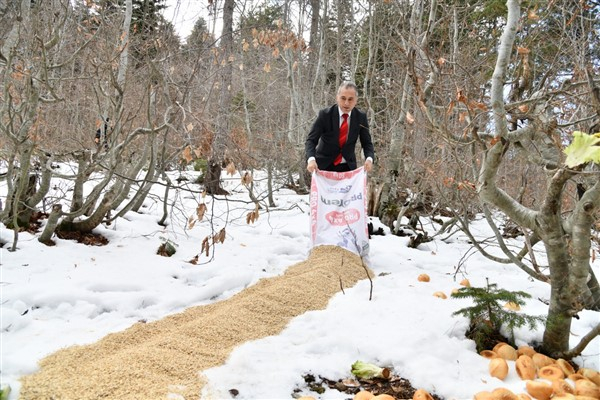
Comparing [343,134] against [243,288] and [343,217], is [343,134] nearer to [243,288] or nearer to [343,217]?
[343,217]

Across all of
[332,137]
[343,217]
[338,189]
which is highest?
[332,137]

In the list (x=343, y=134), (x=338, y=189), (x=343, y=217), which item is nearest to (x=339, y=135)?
(x=343, y=134)

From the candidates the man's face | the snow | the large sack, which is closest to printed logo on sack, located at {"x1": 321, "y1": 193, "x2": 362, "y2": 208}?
the large sack

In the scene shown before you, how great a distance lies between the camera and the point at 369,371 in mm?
2059

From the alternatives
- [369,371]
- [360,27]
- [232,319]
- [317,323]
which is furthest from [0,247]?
[360,27]

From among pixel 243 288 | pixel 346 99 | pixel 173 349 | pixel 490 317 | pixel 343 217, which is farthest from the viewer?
pixel 343 217

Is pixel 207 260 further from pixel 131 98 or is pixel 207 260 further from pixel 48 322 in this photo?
pixel 131 98

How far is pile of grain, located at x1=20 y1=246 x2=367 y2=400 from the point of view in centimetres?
173

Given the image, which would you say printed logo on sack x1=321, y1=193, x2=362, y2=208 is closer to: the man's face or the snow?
the snow

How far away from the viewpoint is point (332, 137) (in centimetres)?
478

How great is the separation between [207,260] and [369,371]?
2.40 meters

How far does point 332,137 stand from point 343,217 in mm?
979

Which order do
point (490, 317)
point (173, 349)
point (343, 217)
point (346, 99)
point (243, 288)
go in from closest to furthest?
point (173, 349) → point (490, 317) → point (243, 288) → point (346, 99) → point (343, 217)

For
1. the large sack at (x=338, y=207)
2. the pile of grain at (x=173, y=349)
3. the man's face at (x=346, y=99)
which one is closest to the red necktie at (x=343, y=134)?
the man's face at (x=346, y=99)
